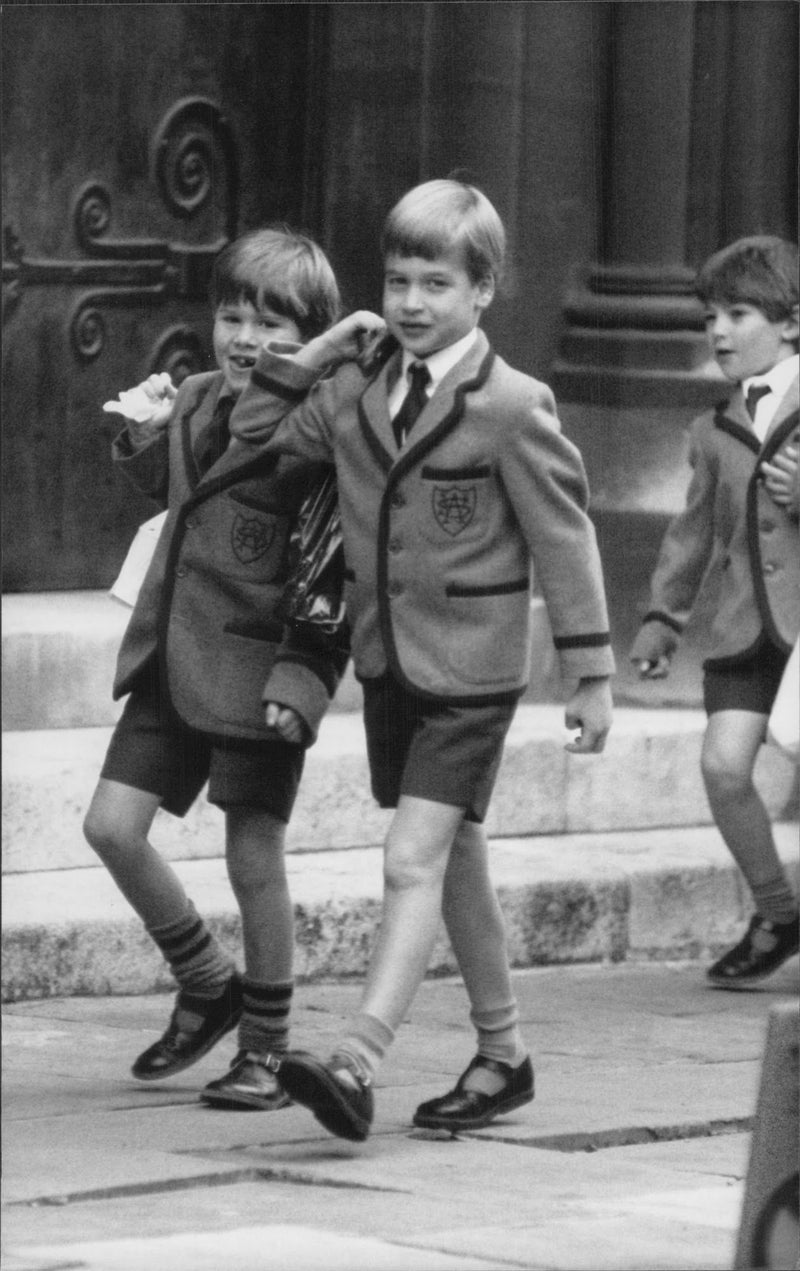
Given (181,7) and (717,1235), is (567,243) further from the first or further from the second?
(717,1235)

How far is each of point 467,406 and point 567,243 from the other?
0.77 meters

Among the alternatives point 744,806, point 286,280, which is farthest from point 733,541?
point 286,280

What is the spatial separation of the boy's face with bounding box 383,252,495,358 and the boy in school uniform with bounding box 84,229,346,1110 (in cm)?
10

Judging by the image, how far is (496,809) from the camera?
777 centimetres

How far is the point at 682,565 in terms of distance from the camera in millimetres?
7043

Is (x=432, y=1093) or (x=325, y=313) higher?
(x=325, y=313)

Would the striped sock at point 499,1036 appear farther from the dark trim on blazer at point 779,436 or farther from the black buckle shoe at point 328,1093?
the dark trim on blazer at point 779,436

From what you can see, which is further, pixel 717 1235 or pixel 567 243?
pixel 567 243

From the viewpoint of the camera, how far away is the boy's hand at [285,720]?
228 inches

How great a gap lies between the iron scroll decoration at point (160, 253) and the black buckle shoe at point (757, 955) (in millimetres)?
2019

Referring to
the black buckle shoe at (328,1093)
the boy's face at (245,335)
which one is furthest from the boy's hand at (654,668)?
the black buckle shoe at (328,1093)

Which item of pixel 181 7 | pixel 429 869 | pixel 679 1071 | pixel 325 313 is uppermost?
pixel 181 7

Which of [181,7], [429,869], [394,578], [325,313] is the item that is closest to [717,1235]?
[429,869]

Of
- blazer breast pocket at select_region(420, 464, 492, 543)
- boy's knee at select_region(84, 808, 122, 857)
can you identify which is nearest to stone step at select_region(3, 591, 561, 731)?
boy's knee at select_region(84, 808, 122, 857)
